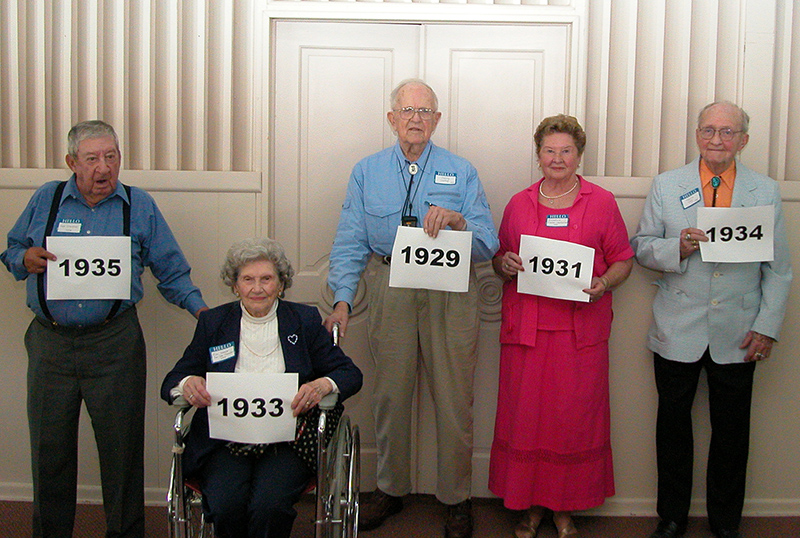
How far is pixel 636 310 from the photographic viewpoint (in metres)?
3.65

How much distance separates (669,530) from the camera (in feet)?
11.1

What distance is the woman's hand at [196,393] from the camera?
246 cm

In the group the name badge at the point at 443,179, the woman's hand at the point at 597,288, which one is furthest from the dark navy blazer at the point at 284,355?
the woman's hand at the point at 597,288

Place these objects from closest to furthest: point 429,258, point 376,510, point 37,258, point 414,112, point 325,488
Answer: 1. point 325,488
2. point 37,258
3. point 429,258
4. point 414,112
5. point 376,510

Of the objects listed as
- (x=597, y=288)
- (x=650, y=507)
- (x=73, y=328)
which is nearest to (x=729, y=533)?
(x=650, y=507)

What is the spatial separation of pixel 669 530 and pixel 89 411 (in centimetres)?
278

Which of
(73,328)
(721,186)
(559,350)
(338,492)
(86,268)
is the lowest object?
(338,492)

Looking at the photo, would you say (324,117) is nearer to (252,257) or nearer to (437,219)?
(437,219)

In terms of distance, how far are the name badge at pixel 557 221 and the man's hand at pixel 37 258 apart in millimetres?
2165

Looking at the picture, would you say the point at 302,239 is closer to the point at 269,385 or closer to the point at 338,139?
the point at 338,139

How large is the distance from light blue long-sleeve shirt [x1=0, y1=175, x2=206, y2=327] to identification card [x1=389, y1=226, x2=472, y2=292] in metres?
0.94

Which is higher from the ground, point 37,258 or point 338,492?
point 37,258

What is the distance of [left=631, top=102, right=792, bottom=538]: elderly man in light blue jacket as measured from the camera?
3232 mm

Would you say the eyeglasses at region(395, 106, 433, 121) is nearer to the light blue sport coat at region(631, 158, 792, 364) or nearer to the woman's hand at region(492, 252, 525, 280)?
the woman's hand at region(492, 252, 525, 280)
